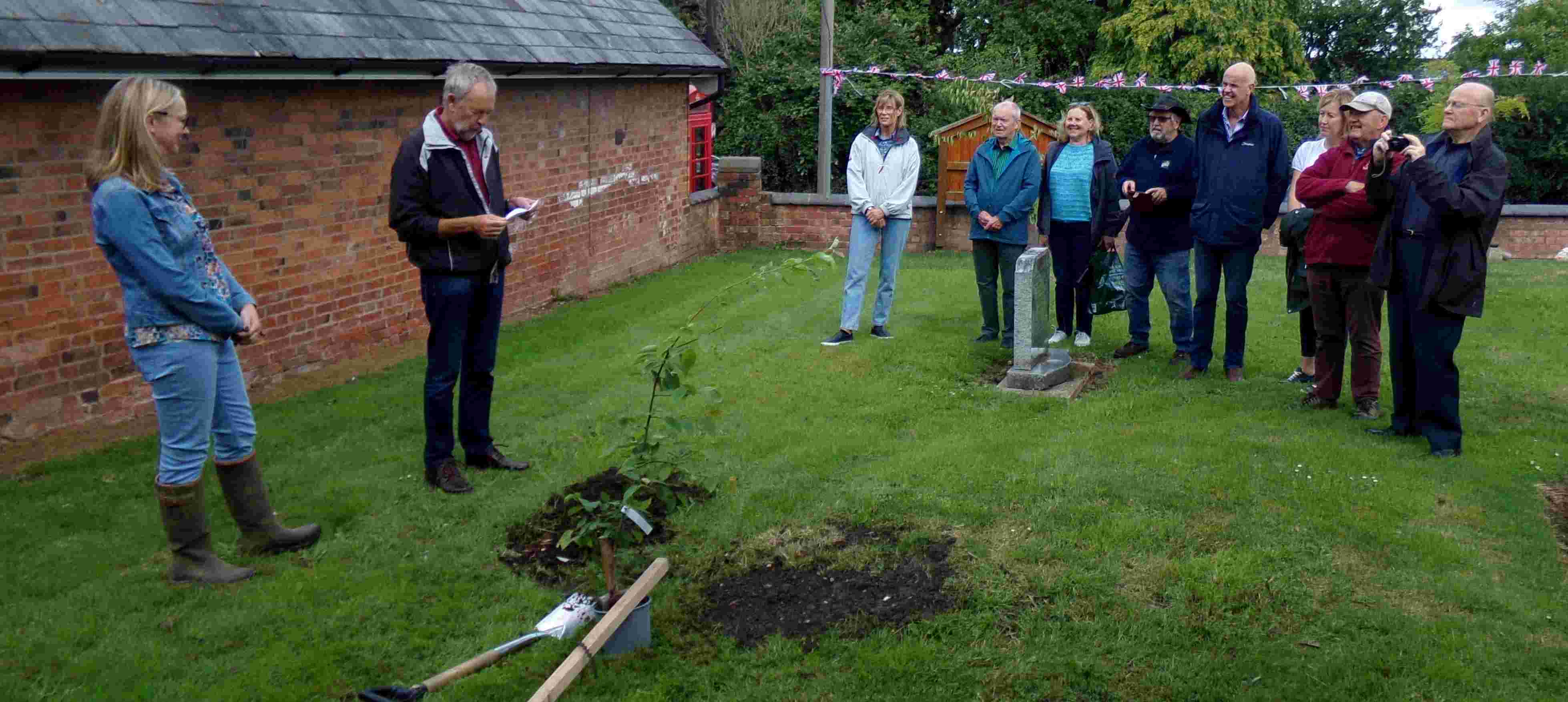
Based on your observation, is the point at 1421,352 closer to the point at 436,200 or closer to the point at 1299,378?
the point at 1299,378

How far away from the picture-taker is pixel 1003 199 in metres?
8.96

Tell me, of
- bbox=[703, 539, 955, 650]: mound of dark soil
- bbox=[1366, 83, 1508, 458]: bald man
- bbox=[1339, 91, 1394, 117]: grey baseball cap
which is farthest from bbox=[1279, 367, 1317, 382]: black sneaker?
bbox=[703, 539, 955, 650]: mound of dark soil

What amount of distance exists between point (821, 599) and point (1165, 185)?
485cm

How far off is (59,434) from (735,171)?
35.0 feet

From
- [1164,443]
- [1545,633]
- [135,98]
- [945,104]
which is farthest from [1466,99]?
[945,104]

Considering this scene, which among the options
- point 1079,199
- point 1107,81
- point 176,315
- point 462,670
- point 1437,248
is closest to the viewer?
point 462,670

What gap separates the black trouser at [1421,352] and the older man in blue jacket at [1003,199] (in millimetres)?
2968

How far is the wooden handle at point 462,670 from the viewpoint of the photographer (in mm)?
3904

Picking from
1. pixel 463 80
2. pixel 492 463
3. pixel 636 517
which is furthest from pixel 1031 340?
pixel 463 80

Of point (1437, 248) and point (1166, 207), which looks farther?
point (1166, 207)

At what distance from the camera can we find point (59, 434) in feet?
22.7

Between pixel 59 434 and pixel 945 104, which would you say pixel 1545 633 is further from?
pixel 945 104

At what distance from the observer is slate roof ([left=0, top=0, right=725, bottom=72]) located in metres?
6.52

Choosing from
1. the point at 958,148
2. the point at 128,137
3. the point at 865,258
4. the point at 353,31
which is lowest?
the point at 865,258
